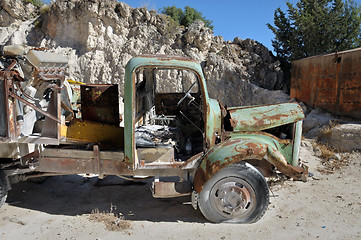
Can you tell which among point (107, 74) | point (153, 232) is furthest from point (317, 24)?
point (153, 232)

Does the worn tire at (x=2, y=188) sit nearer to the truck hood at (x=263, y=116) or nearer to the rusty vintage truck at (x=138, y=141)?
the rusty vintage truck at (x=138, y=141)

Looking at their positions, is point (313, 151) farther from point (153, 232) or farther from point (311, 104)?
point (153, 232)

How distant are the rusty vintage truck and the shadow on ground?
531 millimetres

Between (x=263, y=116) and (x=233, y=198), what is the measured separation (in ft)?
4.11

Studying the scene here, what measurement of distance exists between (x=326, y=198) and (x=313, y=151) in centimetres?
275

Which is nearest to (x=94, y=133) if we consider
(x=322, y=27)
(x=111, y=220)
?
(x=111, y=220)

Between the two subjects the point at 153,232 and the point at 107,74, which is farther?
the point at 107,74

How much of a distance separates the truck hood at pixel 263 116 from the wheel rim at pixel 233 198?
764 mm

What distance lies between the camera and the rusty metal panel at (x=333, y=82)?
778cm

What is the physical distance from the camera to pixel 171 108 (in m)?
5.22

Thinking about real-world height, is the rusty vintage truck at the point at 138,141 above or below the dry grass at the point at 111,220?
above

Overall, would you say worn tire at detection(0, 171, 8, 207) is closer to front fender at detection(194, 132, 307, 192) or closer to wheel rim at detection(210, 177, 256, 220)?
front fender at detection(194, 132, 307, 192)

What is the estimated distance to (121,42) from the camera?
47.2ft

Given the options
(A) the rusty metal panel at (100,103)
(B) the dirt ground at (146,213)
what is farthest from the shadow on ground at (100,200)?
(A) the rusty metal panel at (100,103)
